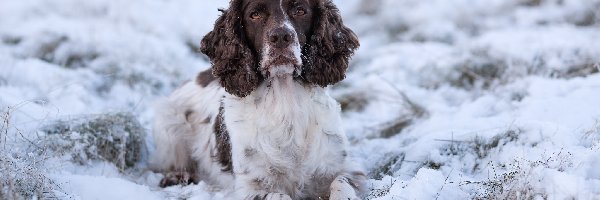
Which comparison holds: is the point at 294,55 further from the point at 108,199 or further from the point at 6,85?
the point at 6,85

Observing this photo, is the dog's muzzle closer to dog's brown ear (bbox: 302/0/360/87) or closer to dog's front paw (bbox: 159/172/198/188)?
dog's brown ear (bbox: 302/0/360/87)

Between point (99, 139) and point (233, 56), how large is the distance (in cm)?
144

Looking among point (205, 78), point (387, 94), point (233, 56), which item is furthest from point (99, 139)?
point (387, 94)

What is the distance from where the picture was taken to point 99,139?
205 inches

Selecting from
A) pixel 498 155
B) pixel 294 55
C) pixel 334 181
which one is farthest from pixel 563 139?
pixel 294 55

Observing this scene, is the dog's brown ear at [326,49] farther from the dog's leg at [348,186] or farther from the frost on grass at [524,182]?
the frost on grass at [524,182]

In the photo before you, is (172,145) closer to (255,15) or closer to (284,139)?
(284,139)

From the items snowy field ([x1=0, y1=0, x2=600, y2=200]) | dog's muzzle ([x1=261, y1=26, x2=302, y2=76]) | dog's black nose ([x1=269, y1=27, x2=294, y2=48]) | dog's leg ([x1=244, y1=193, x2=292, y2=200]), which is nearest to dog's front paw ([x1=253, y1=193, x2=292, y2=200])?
dog's leg ([x1=244, y1=193, x2=292, y2=200])

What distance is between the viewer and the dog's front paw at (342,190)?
13.1 feet

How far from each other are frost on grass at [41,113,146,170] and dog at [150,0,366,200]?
1070mm

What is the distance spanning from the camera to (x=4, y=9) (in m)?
8.43

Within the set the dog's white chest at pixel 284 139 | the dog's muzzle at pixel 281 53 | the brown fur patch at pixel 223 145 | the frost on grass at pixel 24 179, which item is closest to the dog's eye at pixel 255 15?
the dog's muzzle at pixel 281 53

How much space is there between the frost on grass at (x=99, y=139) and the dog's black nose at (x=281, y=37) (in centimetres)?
161

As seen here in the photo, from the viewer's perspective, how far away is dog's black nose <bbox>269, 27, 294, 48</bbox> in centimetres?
391
